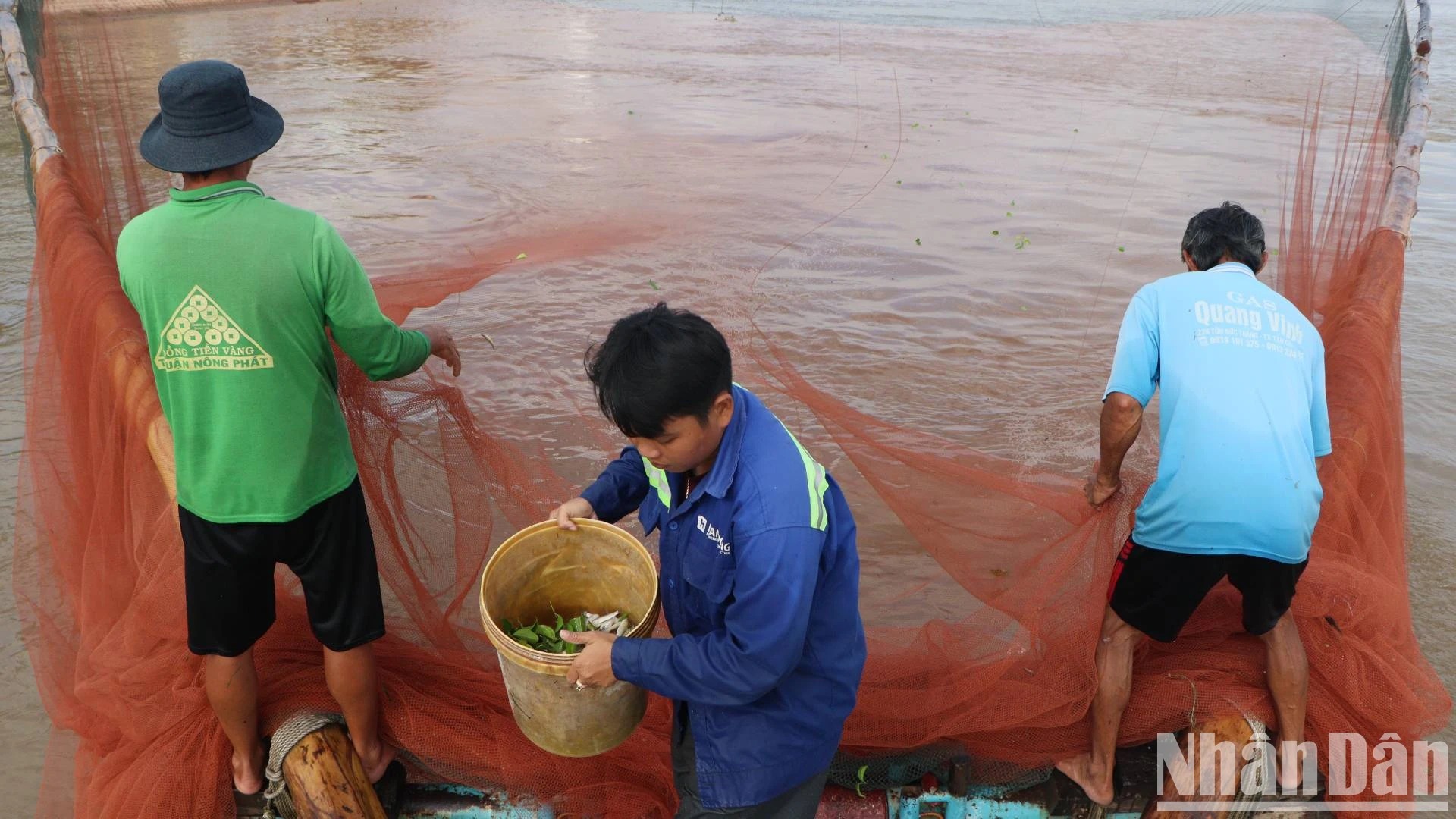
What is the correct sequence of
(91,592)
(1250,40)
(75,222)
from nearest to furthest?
(91,592)
(75,222)
(1250,40)

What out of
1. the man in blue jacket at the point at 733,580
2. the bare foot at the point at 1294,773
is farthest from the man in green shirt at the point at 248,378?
the bare foot at the point at 1294,773

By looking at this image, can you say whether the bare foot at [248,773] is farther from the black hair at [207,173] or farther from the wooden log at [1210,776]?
the wooden log at [1210,776]

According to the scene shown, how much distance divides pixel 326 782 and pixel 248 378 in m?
1.11

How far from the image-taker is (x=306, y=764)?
252 centimetres

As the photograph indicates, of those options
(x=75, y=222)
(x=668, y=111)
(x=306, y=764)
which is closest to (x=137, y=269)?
(x=306, y=764)

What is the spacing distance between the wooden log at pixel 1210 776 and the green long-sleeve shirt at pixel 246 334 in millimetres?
2479

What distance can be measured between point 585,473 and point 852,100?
392 inches

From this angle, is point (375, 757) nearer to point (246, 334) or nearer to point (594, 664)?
point (594, 664)

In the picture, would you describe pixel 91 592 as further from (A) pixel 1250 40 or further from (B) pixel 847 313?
(A) pixel 1250 40

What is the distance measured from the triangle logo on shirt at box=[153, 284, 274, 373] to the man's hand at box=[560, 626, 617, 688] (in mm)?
1068

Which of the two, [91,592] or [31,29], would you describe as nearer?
[91,592]

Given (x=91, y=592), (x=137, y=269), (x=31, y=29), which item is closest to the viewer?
(x=137, y=269)

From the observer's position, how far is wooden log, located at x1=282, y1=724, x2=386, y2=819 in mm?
2502

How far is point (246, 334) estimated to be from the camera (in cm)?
223
